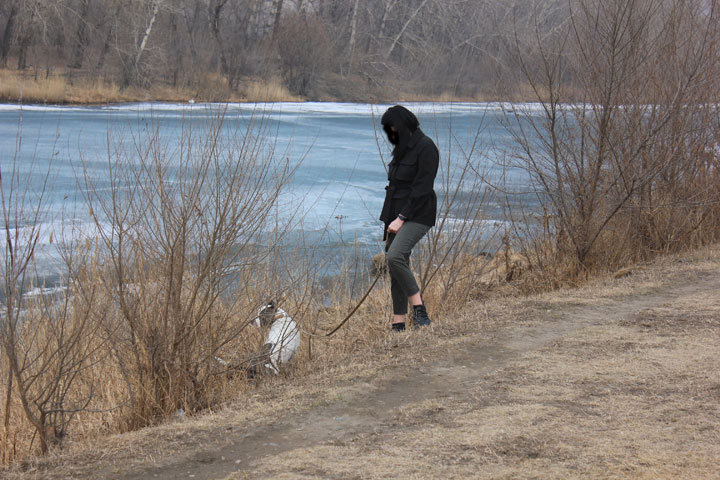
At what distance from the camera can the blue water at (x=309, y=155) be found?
392 inches

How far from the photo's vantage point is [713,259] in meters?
8.80

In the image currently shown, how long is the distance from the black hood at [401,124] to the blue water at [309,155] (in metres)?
1.40

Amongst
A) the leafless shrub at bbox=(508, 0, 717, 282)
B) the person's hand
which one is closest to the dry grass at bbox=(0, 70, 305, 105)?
the leafless shrub at bbox=(508, 0, 717, 282)

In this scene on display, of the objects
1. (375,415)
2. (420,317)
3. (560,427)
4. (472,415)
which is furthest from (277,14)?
(560,427)

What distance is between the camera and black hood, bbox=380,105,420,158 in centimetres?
536

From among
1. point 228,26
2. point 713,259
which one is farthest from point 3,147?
point 228,26

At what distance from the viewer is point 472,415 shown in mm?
4176

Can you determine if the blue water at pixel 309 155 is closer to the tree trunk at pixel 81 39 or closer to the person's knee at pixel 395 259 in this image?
the person's knee at pixel 395 259

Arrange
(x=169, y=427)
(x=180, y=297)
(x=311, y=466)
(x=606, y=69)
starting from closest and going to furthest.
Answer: (x=311, y=466) < (x=169, y=427) < (x=180, y=297) < (x=606, y=69)

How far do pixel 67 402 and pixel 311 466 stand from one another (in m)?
2.40

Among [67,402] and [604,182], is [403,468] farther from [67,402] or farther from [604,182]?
[604,182]

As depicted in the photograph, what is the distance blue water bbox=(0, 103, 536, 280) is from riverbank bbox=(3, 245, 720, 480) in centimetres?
237

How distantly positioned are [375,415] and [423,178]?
1.85m

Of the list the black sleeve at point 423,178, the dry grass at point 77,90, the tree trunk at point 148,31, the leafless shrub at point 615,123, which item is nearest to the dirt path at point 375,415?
the black sleeve at point 423,178
